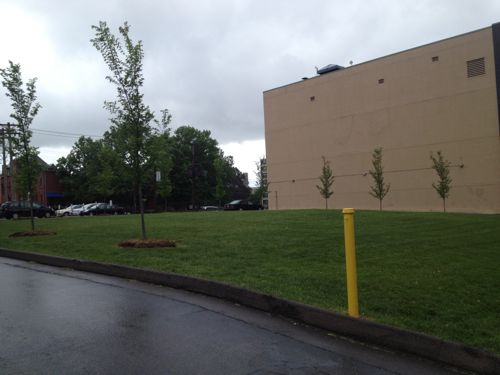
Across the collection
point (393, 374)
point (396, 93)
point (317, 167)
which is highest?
point (396, 93)

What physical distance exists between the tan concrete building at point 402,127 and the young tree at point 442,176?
0.73 meters

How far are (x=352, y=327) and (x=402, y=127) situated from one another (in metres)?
32.3

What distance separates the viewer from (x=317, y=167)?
40.8 m

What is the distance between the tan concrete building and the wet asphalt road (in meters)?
29.5

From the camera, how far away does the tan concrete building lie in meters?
31.5

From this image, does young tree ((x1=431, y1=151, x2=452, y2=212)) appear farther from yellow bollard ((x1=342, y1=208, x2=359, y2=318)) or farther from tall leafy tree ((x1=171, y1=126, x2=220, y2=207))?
tall leafy tree ((x1=171, y1=126, x2=220, y2=207))

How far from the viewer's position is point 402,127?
35.4m

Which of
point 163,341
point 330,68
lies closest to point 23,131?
point 163,341

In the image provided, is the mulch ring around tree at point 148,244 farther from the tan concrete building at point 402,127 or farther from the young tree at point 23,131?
the tan concrete building at point 402,127

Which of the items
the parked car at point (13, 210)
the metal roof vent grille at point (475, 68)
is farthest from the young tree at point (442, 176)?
the parked car at point (13, 210)

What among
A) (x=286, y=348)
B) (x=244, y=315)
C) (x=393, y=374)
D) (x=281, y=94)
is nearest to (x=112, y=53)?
(x=244, y=315)

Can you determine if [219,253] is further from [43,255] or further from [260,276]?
[43,255]

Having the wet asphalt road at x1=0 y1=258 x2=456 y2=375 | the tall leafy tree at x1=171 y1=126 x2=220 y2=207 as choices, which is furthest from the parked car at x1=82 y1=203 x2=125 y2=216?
the wet asphalt road at x1=0 y1=258 x2=456 y2=375

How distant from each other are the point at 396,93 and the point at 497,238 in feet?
83.4
